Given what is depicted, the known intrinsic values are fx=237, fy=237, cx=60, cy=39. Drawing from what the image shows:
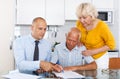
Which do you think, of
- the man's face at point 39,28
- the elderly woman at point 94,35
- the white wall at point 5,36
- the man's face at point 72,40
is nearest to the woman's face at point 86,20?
the elderly woman at point 94,35

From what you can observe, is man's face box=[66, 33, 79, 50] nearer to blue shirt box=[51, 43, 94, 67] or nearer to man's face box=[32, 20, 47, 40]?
blue shirt box=[51, 43, 94, 67]

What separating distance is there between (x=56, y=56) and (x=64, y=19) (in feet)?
6.18

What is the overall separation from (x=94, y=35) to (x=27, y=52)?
0.76 m

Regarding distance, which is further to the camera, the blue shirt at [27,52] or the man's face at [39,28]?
the man's face at [39,28]

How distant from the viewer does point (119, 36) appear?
4.29m

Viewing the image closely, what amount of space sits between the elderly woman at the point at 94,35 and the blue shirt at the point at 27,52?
1.35 ft

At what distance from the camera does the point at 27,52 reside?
2.34 m

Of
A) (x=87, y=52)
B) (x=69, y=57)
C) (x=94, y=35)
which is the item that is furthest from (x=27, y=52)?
(x=94, y=35)

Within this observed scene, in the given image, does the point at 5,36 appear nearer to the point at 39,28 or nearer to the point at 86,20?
the point at 39,28

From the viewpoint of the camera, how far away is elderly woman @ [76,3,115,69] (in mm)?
2477

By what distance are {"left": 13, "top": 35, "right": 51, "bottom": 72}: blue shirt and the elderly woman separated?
1.35 ft

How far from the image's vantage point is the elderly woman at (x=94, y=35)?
2.48m

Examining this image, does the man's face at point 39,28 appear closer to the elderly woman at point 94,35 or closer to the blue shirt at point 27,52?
the blue shirt at point 27,52

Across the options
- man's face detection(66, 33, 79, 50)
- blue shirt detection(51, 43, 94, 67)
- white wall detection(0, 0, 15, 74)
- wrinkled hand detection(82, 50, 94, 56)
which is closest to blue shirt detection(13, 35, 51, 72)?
blue shirt detection(51, 43, 94, 67)
